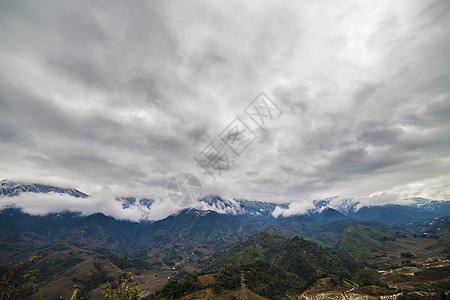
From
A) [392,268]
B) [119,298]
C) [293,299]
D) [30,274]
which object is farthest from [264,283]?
[30,274]

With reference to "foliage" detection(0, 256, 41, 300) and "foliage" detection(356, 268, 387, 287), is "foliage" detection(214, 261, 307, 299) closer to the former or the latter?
"foliage" detection(356, 268, 387, 287)

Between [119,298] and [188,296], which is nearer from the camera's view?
[119,298]

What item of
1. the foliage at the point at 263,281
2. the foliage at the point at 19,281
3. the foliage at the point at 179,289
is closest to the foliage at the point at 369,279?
the foliage at the point at 263,281

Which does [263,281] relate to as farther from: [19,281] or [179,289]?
[19,281]

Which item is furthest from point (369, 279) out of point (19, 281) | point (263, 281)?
point (19, 281)

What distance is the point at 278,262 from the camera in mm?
199250

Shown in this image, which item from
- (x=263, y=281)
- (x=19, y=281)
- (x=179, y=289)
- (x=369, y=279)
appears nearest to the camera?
(x=19, y=281)

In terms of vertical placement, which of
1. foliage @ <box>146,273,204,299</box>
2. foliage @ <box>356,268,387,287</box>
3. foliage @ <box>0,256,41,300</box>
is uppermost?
foliage @ <box>0,256,41,300</box>

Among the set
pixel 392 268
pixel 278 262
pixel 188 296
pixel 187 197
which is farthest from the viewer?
pixel 278 262

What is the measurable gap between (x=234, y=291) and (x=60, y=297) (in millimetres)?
183197

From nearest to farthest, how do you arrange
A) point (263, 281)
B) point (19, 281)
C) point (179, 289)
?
1. point (19, 281)
2. point (179, 289)
3. point (263, 281)

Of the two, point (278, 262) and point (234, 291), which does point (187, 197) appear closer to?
point (234, 291)

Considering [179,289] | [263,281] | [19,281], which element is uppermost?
[19,281]

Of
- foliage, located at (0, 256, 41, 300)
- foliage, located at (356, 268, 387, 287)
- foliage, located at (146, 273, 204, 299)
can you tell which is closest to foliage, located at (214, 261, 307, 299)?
foliage, located at (146, 273, 204, 299)
